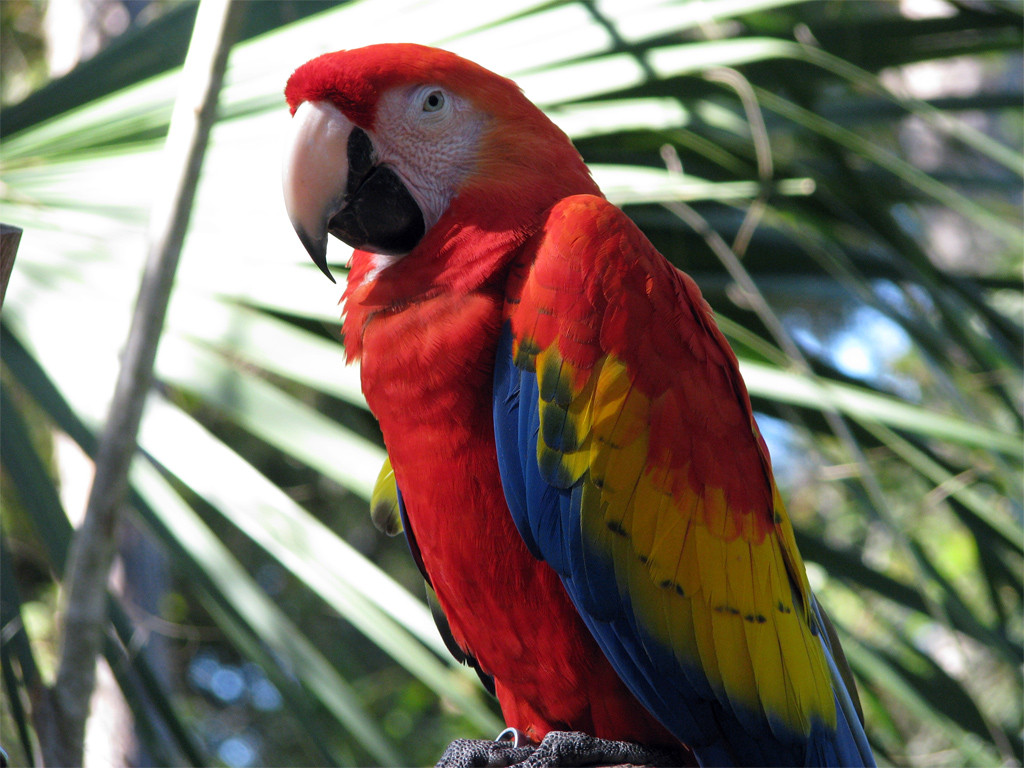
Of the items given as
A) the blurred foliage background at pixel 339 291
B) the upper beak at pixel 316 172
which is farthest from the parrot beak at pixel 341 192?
the blurred foliage background at pixel 339 291

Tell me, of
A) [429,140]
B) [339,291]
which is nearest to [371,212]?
[429,140]

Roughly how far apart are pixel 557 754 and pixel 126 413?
0.68m

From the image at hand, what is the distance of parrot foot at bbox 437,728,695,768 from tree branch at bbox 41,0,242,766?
1.58 ft

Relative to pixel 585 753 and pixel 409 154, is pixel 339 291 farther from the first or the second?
pixel 585 753

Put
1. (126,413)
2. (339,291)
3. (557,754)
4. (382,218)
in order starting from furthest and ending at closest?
1. (339,291)
2. (382,218)
3. (557,754)
4. (126,413)

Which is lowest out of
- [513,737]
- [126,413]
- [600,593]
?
[513,737]

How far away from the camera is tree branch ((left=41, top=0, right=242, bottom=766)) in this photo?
96 cm

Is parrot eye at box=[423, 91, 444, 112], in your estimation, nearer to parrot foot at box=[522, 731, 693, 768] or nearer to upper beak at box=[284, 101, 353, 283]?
upper beak at box=[284, 101, 353, 283]

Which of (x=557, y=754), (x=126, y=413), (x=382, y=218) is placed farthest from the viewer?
(x=382, y=218)

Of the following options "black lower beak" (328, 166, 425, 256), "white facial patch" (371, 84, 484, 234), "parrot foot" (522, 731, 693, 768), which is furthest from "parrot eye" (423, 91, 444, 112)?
"parrot foot" (522, 731, 693, 768)

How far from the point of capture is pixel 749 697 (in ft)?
3.77

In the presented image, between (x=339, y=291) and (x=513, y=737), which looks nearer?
(x=513, y=737)

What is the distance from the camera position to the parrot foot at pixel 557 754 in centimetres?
116

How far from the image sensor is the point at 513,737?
4.30 feet
